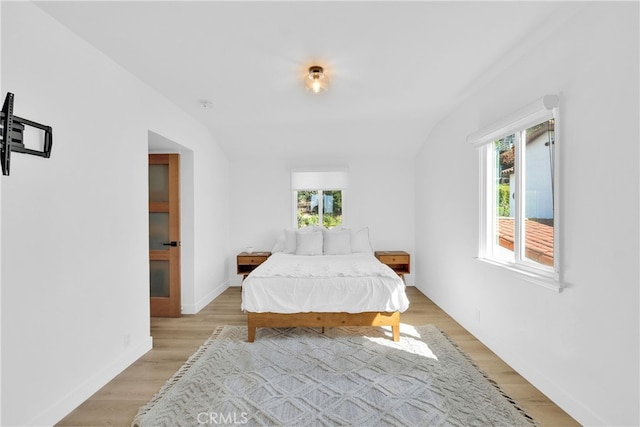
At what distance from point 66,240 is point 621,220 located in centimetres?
322

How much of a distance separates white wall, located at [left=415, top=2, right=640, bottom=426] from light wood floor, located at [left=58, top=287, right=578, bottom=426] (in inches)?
4.7

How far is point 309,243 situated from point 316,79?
2.49 meters

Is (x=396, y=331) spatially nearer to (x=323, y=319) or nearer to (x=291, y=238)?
(x=323, y=319)

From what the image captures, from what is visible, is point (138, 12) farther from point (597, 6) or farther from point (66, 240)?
point (597, 6)

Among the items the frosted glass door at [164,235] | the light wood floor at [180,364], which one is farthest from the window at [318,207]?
the frosted glass door at [164,235]

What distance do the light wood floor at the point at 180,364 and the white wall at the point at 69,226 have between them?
0.40 feet

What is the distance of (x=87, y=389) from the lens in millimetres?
2111

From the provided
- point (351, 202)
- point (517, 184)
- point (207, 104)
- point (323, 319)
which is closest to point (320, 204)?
point (351, 202)

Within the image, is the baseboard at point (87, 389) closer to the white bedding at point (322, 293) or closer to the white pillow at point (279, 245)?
the white bedding at point (322, 293)

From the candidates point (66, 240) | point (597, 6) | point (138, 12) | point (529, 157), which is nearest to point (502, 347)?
point (529, 157)

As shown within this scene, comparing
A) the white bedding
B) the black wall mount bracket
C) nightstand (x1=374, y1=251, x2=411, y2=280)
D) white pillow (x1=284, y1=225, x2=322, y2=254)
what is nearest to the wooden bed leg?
the white bedding

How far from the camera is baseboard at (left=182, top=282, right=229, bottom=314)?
383 centimetres

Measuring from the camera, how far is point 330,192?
17.6 ft

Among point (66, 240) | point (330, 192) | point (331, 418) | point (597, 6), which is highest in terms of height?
point (597, 6)
